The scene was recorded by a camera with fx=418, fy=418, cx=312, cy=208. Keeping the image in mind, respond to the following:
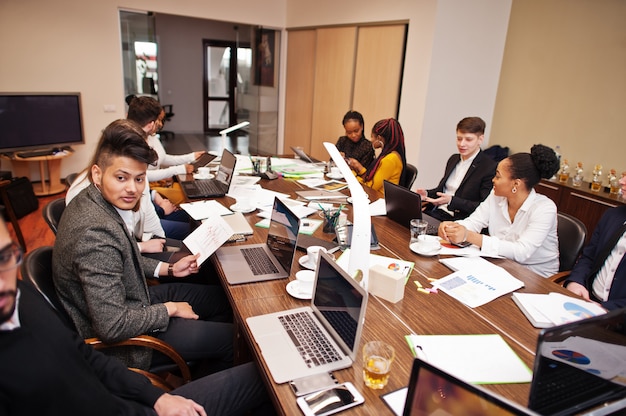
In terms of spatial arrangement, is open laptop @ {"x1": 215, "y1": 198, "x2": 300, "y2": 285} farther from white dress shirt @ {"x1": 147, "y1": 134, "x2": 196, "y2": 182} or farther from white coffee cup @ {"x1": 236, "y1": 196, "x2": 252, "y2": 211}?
white dress shirt @ {"x1": 147, "y1": 134, "x2": 196, "y2": 182}

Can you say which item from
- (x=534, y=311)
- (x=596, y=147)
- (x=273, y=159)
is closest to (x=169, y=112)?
(x=273, y=159)

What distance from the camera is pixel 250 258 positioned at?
1931mm

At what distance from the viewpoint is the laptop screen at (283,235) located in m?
1.77

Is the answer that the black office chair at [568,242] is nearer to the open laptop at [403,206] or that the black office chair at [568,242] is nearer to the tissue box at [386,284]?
the open laptop at [403,206]

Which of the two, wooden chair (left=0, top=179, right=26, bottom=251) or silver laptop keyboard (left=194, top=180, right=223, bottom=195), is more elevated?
silver laptop keyboard (left=194, top=180, right=223, bottom=195)

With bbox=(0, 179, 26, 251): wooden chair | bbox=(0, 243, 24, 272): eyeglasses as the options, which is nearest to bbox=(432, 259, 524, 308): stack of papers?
bbox=(0, 243, 24, 272): eyeglasses

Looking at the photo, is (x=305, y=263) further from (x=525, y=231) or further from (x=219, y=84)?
(x=219, y=84)

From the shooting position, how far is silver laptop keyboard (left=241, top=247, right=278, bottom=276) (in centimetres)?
181

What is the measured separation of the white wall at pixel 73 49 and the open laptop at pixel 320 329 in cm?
519

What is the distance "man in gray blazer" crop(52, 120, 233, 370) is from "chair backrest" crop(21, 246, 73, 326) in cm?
3

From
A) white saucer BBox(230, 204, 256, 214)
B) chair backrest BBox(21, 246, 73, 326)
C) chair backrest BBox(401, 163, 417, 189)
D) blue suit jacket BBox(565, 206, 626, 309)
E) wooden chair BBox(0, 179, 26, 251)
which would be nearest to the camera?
chair backrest BBox(21, 246, 73, 326)

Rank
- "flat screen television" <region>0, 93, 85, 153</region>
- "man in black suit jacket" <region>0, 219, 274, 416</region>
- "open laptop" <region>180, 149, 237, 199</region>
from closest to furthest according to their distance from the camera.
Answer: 1. "man in black suit jacket" <region>0, 219, 274, 416</region>
2. "open laptop" <region>180, 149, 237, 199</region>
3. "flat screen television" <region>0, 93, 85, 153</region>

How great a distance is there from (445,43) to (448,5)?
360mm

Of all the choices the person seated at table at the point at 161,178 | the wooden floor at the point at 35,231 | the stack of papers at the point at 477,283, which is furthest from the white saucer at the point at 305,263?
the wooden floor at the point at 35,231
